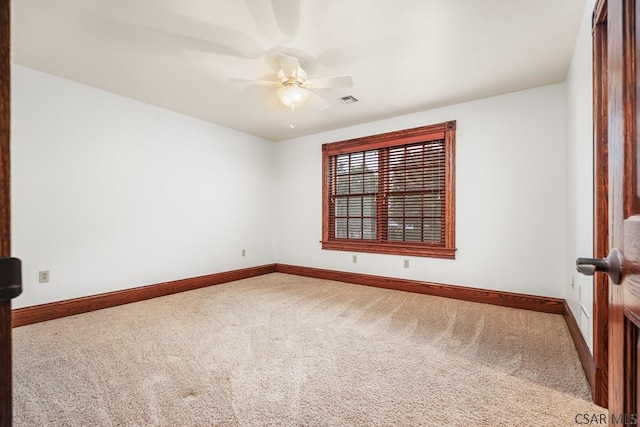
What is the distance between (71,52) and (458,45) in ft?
10.6

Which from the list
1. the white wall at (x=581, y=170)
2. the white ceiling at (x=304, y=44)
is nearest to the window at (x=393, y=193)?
the white ceiling at (x=304, y=44)

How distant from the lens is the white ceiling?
6.64 ft

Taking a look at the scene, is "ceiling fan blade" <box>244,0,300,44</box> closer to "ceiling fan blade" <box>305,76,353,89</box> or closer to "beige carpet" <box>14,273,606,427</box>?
"ceiling fan blade" <box>305,76,353,89</box>

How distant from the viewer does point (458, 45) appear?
2.43 metres

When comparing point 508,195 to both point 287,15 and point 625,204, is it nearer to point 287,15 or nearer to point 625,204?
point 287,15

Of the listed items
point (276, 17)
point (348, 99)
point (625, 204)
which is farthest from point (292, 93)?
point (625, 204)

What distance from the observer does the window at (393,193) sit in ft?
12.4

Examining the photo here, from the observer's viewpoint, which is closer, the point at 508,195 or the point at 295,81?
the point at 295,81

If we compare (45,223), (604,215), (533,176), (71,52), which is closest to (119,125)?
(71,52)

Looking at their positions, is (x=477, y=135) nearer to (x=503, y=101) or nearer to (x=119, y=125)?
(x=503, y=101)

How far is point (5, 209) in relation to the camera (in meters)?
0.45

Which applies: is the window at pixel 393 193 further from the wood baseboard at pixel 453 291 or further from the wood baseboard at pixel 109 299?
the wood baseboard at pixel 109 299

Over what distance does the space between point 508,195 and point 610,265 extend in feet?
10.1

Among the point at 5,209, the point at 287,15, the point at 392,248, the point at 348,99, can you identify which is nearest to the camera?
the point at 5,209
